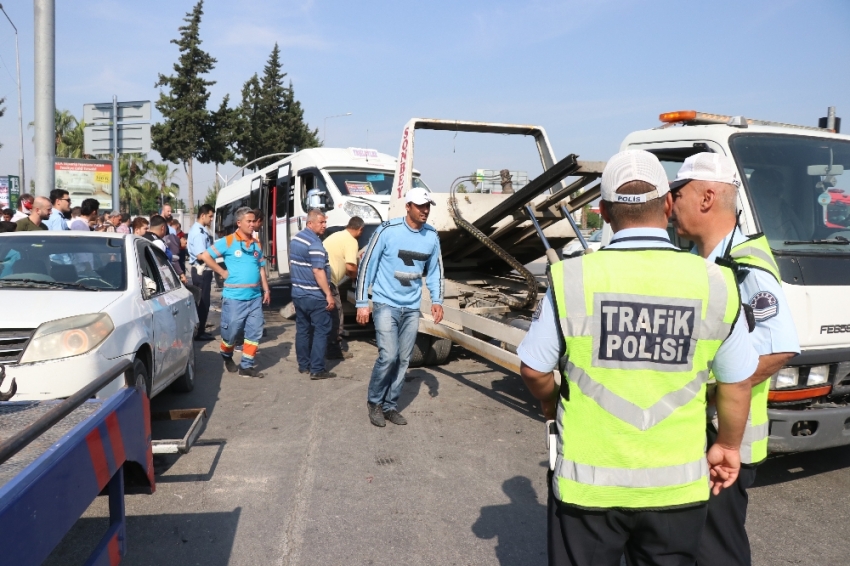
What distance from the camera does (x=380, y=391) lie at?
5973 mm

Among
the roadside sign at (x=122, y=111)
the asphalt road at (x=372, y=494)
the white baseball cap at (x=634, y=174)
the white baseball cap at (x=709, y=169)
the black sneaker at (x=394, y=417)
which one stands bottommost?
the asphalt road at (x=372, y=494)

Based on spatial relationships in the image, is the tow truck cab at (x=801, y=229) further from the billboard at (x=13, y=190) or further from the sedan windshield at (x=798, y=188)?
the billboard at (x=13, y=190)

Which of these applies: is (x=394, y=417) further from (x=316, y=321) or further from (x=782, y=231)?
(x=782, y=231)

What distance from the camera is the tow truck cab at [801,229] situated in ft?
13.2

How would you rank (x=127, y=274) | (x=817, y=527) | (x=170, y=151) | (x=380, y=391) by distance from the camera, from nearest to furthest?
(x=817, y=527) < (x=127, y=274) < (x=380, y=391) < (x=170, y=151)

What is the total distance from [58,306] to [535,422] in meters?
3.84

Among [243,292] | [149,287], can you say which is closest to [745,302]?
[149,287]

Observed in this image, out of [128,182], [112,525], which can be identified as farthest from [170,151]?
[112,525]

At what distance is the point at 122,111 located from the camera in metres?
11.6

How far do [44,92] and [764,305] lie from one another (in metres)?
10.0

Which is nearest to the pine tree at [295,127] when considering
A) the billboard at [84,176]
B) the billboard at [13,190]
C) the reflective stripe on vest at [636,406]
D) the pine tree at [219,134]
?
the pine tree at [219,134]

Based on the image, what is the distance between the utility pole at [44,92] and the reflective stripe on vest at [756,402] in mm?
9739

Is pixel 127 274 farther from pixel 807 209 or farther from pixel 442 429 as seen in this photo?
pixel 807 209

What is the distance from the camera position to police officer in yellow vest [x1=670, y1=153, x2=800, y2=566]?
8.20 feet
